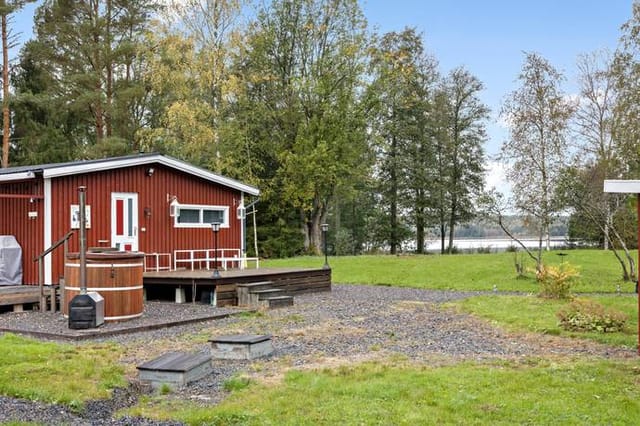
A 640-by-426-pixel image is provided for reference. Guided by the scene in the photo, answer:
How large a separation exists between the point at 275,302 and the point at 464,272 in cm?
839

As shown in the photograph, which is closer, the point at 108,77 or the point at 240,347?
the point at 240,347

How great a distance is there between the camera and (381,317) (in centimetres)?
1071

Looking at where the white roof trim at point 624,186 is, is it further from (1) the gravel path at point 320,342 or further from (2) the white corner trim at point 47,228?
(2) the white corner trim at point 47,228

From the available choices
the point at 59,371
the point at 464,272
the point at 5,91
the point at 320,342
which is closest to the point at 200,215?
the point at 320,342

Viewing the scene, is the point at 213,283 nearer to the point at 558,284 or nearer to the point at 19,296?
the point at 19,296

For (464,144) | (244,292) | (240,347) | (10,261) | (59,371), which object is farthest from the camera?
(464,144)

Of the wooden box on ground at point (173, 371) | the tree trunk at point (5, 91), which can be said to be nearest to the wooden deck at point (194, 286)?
the wooden box on ground at point (173, 371)

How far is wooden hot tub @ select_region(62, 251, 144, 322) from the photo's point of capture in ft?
32.0

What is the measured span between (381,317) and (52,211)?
664 cm

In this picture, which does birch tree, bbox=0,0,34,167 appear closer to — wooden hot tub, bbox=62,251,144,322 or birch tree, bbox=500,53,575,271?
wooden hot tub, bbox=62,251,144,322

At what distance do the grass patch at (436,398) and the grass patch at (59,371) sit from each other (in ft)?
2.65

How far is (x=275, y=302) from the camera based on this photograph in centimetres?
1228

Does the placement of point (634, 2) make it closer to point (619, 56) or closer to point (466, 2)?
point (619, 56)

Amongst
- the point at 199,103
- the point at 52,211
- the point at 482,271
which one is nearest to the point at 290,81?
the point at 199,103
